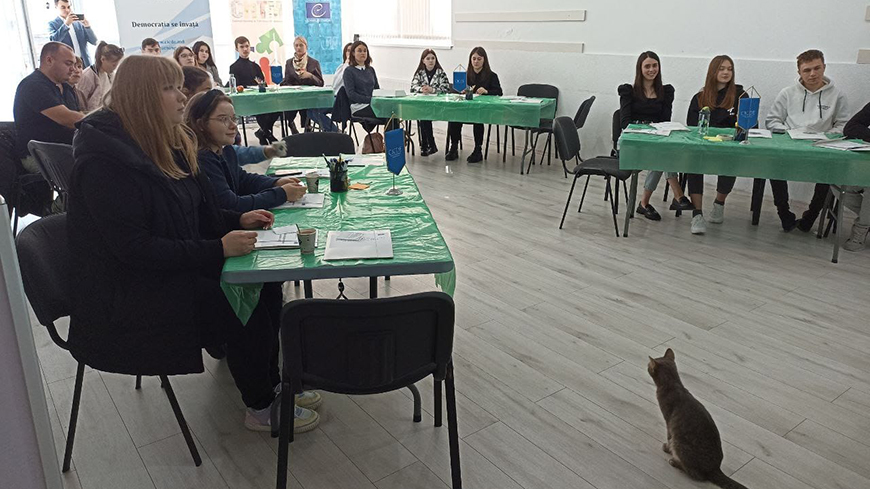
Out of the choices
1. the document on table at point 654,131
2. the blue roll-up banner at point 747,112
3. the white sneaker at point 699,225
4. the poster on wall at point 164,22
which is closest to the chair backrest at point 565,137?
the document on table at point 654,131

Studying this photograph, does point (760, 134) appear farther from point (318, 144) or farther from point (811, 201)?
point (318, 144)

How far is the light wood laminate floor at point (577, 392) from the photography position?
2.06m

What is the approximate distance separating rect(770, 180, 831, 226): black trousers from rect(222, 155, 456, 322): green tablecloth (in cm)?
301

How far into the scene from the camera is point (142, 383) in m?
2.55

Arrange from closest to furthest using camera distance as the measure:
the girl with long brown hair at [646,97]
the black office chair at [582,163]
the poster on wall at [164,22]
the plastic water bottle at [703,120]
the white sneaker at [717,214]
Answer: the plastic water bottle at [703,120] < the black office chair at [582,163] < the white sneaker at [717,214] < the girl with long brown hair at [646,97] < the poster on wall at [164,22]

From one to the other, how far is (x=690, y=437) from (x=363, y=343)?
43.2 inches

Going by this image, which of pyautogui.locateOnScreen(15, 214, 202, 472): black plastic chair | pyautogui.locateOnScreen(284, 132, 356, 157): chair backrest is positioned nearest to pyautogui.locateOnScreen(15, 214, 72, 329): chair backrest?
pyautogui.locateOnScreen(15, 214, 202, 472): black plastic chair

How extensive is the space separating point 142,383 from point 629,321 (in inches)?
85.9

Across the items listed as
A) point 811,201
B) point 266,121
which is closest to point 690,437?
point 811,201

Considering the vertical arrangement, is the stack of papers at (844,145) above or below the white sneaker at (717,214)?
above

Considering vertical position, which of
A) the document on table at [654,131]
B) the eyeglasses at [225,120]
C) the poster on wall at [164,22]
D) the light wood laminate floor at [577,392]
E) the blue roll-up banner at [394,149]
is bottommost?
the light wood laminate floor at [577,392]

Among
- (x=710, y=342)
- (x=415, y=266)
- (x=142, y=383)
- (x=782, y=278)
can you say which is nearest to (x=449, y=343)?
(x=415, y=266)

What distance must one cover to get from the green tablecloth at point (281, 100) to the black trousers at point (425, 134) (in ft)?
3.23

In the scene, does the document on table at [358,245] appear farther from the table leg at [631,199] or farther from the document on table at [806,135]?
the document on table at [806,135]
